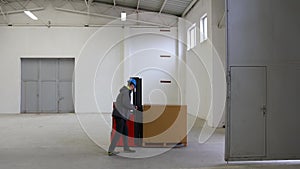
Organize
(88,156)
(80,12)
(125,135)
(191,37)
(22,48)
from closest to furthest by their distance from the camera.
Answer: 1. (88,156)
2. (125,135)
3. (191,37)
4. (22,48)
5. (80,12)

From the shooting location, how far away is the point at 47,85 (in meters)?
19.0

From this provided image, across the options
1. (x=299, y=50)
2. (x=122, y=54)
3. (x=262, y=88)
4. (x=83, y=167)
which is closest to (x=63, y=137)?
(x=83, y=167)

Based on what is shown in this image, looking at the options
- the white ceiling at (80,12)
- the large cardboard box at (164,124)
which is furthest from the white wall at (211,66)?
the large cardboard box at (164,124)

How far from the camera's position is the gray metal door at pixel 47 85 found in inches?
742

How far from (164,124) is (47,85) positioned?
1249 cm

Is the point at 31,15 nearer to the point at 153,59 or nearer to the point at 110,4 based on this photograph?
the point at 110,4

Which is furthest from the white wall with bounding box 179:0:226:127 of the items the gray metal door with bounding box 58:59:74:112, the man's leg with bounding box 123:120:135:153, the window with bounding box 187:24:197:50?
the gray metal door with bounding box 58:59:74:112

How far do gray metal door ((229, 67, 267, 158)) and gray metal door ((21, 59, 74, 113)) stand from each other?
1383cm

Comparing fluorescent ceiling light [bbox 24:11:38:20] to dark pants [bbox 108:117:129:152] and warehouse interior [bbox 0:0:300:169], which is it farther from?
dark pants [bbox 108:117:129:152]

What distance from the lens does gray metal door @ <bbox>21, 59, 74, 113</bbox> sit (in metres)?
18.9

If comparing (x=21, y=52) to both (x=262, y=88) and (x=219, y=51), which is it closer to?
(x=219, y=51)

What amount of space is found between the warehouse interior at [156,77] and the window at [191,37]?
0.26 ft

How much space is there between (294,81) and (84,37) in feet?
45.9

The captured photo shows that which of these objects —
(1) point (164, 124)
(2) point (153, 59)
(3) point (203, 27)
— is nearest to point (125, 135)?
(1) point (164, 124)
